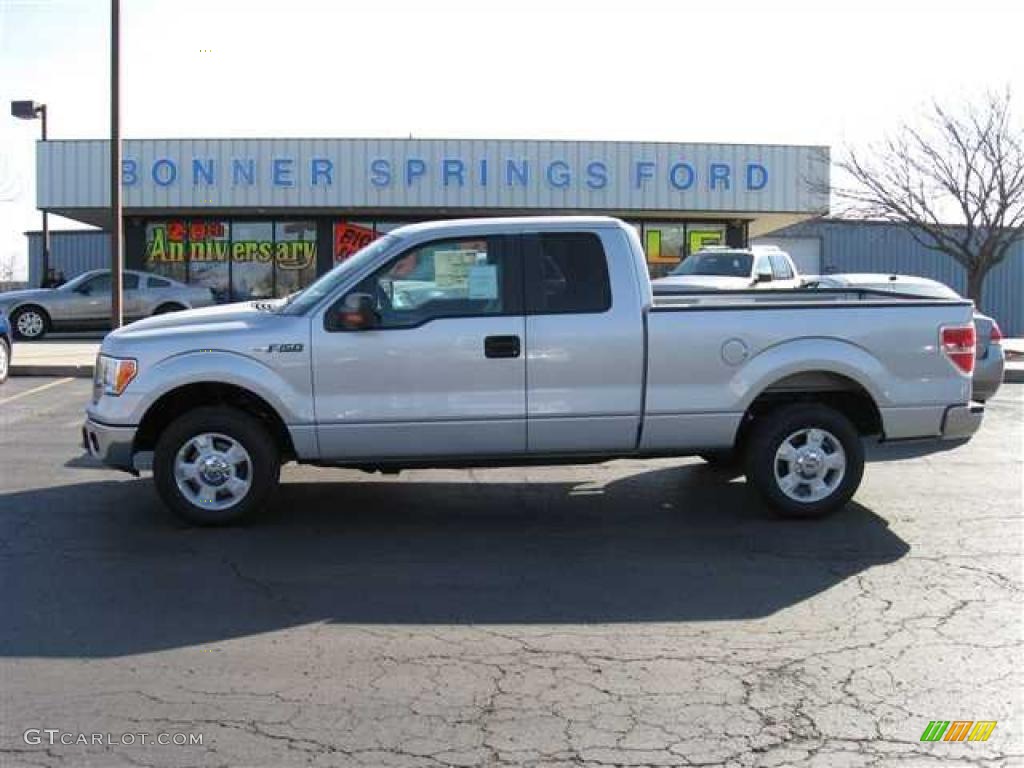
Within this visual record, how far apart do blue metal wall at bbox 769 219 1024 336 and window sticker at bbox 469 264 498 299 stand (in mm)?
32141

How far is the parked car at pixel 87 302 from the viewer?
71.1 ft

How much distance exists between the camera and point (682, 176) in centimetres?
2519

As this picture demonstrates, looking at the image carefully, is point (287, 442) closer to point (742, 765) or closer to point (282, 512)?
point (282, 512)

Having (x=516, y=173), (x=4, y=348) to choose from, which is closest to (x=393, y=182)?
(x=516, y=173)

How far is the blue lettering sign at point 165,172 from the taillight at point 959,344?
21198 mm

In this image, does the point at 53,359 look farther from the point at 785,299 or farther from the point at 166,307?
the point at 785,299

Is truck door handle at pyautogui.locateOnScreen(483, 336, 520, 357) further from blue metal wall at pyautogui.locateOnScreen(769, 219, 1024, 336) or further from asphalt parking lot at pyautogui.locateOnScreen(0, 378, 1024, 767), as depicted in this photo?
blue metal wall at pyautogui.locateOnScreen(769, 219, 1024, 336)

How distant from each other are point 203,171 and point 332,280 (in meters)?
19.4

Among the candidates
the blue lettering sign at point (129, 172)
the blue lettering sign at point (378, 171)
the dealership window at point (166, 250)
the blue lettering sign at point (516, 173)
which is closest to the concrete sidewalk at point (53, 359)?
the blue lettering sign at point (129, 172)

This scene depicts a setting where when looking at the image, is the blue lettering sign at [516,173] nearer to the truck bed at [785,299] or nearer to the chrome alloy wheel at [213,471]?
the truck bed at [785,299]

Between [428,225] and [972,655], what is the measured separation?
4090mm

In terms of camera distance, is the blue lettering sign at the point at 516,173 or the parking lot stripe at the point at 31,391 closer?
the parking lot stripe at the point at 31,391

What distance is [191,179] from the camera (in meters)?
24.6

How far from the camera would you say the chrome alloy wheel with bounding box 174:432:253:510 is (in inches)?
258
